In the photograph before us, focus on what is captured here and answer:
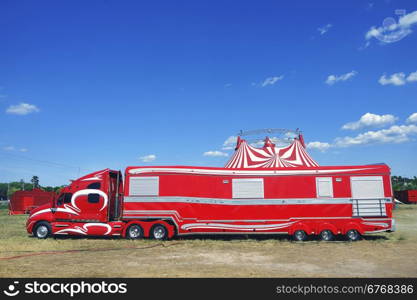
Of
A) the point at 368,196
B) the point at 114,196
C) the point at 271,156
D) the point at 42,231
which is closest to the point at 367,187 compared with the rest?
the point at 368,196

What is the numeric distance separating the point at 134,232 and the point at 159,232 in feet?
4.57

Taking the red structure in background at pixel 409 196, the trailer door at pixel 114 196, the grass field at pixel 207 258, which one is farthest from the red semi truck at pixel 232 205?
the red structure in background at pixel 409 196

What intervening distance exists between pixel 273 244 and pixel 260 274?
→ 5.87 m

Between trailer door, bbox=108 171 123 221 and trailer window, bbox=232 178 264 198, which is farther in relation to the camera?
trailer door, bbox=108 171 123 221

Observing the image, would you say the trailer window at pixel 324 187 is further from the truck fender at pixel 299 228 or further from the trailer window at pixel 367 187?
the truck fender at pixel 299 228

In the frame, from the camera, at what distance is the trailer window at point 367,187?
1554cm

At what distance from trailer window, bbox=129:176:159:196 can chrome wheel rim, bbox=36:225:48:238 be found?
17.4 feet

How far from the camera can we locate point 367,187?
51.3 feet

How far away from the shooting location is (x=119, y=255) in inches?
474

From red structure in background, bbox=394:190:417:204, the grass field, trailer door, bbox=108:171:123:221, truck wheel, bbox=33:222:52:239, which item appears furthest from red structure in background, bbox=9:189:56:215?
red structure in background, bbox=394:190:417:204

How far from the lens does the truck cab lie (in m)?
16.2

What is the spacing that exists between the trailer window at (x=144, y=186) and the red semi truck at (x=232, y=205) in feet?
0.18

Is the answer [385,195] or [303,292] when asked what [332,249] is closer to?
[385,195]

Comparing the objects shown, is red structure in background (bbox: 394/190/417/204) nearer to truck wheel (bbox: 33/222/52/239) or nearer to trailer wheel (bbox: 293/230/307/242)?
trailer wheel (bbox: 293/230/307/242)
